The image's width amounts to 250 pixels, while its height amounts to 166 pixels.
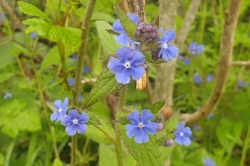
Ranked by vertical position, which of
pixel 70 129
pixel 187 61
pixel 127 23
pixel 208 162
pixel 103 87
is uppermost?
pixel 127 23

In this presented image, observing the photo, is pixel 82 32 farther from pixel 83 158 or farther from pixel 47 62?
pixel 83 158

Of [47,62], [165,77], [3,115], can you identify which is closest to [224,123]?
[165,77]

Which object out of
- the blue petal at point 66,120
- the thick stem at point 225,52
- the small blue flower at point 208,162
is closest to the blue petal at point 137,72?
the blue petal at point 66,120

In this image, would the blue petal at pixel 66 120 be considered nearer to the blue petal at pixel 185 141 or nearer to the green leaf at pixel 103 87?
the green leaf at pixel 103 87

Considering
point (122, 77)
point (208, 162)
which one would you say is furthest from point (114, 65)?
point (208, 162)

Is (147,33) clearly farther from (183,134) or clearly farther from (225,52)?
(225,52)

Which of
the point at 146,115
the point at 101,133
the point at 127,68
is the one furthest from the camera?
the point at 101,133

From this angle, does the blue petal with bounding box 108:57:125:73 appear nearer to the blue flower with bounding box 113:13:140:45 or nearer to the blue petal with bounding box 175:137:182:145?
the blue flower with bounding box 113:13:140:45
